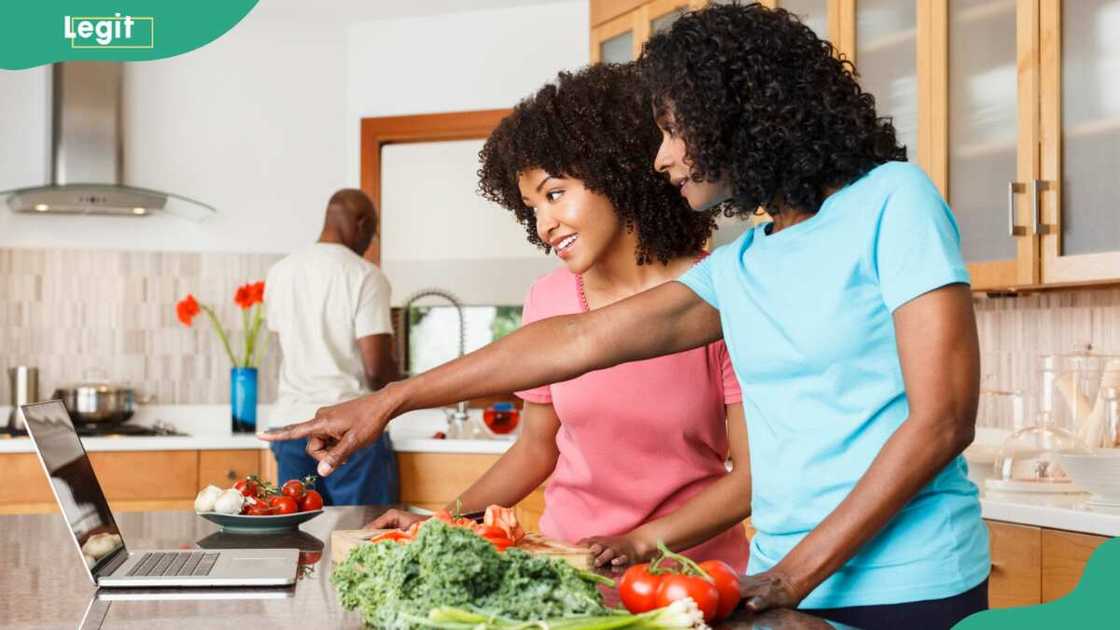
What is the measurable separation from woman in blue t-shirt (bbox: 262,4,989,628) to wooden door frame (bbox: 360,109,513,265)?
340 centimetres

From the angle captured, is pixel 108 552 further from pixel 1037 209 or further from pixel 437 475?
pixel 437 475

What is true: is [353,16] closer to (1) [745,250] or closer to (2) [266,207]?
(2) [266,207]

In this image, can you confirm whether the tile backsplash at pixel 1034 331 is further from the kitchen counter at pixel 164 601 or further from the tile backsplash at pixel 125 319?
the tile backsplash at pixel 125 319

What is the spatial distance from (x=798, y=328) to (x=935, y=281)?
16cm

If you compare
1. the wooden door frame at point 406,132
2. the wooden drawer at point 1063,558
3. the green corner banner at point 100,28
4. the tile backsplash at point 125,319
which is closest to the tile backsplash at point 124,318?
the tile backsplash at point 125,319

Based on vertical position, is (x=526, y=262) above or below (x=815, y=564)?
Answer: above

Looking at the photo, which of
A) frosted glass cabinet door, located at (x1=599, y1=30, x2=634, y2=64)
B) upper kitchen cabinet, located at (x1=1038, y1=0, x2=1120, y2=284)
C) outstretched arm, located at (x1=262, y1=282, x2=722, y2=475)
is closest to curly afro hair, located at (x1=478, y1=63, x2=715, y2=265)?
outstretched arm, located at (x1=262, y1=282, x2=722, y2=475)

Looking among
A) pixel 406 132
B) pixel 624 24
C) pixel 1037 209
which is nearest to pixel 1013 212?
pixel 1037 209

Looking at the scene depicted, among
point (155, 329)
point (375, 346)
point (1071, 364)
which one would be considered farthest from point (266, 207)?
point (1071, 364)

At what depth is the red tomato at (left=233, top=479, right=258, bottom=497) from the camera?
79.1 inches

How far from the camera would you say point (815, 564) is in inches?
48.1

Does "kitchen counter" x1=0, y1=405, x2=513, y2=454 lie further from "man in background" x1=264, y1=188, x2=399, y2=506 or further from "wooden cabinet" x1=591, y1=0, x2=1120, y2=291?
"wooden cabinet" x1=591, y1=0, x2=1120, y2=291

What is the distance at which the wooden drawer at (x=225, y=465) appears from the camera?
4.10 metres

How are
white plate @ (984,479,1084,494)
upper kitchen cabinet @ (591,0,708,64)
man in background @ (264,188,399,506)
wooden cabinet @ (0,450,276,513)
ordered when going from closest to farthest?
1. white plate @ (984,479,1084,494)
2. upper kitchen cabinet @ (591,0,708,64)
3. man in background @ (264,188,399,506)
4. wooden cabinet @ (0,450,276,513)
